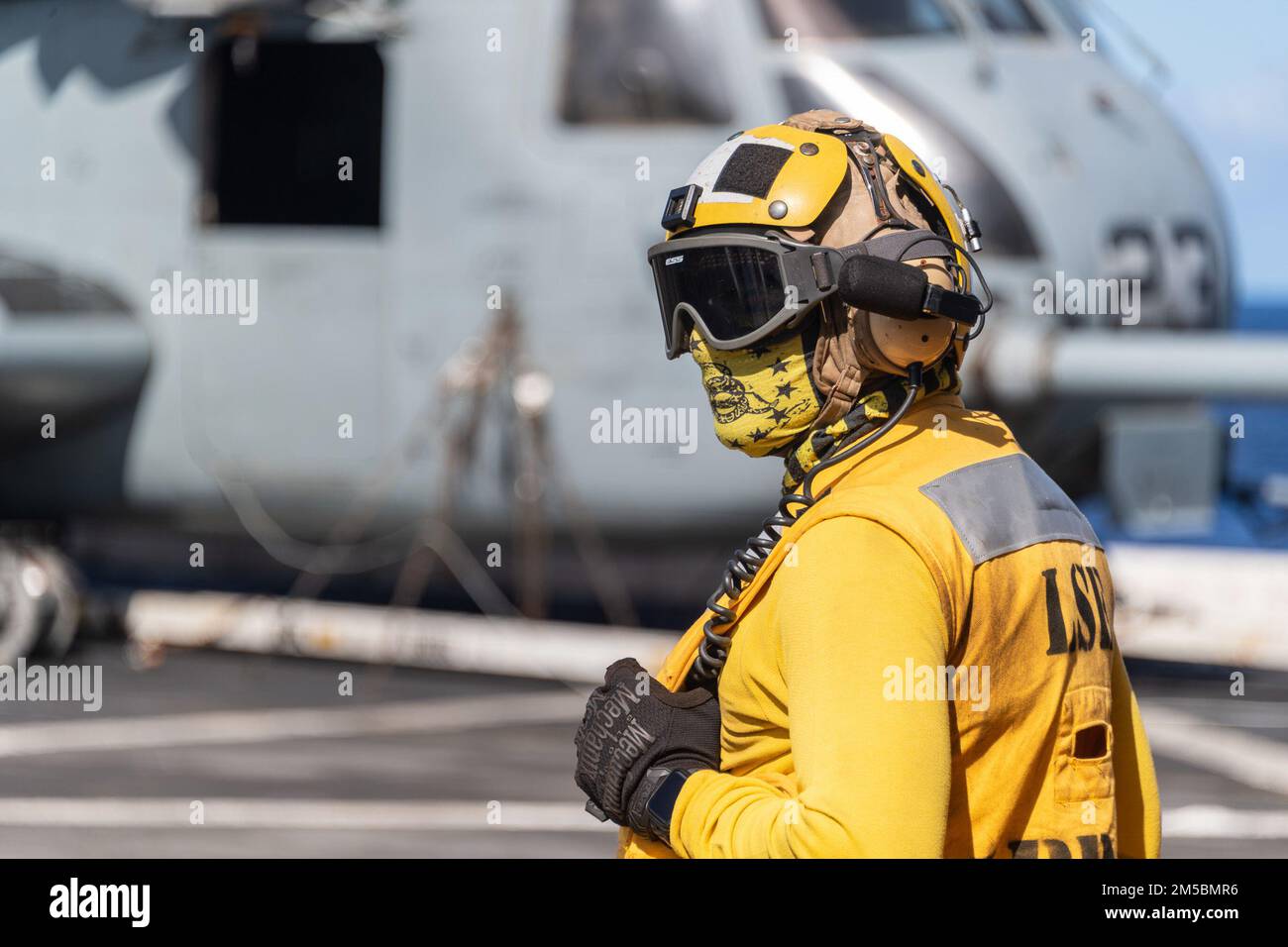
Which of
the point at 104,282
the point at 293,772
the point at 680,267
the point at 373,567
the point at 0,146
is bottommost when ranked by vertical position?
the point at 293,772

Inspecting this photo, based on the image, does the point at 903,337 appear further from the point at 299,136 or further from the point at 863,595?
the point at 299,136

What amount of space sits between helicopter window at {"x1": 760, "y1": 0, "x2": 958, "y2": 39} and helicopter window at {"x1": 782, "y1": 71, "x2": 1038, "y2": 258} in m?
0.37

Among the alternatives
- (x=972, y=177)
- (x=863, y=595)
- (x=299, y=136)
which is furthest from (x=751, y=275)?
(x=299, y=136)

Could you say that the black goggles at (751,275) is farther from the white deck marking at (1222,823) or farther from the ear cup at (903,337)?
the white deck marking at (1222,823)

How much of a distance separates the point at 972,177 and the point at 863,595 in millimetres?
6918

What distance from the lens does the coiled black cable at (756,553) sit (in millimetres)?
2420

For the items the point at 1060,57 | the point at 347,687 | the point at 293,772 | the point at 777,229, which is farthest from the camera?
the point at 347,687

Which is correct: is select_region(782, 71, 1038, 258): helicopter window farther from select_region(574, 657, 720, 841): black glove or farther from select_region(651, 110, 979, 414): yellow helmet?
select_region(574, 657, 720, 841): black glove

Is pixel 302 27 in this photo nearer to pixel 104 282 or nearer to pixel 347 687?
pixel 104 282

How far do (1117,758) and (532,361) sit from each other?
7026mm

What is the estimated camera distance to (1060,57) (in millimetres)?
9492

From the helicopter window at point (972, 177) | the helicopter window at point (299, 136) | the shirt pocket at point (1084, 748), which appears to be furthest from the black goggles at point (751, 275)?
the helicopter window at point (299, 136)

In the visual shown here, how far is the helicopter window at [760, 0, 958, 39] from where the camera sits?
9188 mm
